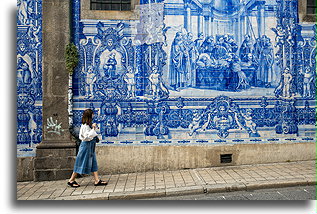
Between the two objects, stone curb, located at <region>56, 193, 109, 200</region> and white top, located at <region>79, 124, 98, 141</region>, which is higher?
white top, located at <region>79, 124, 98, 141</region>

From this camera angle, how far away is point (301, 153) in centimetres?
766

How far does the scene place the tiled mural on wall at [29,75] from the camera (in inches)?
281

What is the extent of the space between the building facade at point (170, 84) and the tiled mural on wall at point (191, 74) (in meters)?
0.03

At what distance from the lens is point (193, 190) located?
576cm

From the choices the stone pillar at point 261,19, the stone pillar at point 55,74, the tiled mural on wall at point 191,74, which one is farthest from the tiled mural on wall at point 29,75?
the stone pillar at point 261,19

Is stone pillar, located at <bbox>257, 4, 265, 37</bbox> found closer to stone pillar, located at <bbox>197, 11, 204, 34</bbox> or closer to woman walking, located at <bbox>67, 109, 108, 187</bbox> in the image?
stone pillar, located at <bbox>197, 11, 204, 34</bbox>

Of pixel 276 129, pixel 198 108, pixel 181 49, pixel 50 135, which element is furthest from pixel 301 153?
pixel 50 135

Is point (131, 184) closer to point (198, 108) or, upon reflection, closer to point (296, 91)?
point (198, 108)

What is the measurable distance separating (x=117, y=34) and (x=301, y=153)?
5.70 metres

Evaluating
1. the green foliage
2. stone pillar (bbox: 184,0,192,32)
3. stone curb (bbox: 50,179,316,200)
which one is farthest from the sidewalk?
stone pillar (bbox: 184,0,192,32)

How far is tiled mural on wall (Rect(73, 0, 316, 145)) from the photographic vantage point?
7293mm

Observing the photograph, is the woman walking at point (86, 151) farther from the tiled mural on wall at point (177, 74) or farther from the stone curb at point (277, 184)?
the stone curb at point (277, 184)

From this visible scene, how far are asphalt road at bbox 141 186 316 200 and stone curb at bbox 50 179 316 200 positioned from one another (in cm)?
10

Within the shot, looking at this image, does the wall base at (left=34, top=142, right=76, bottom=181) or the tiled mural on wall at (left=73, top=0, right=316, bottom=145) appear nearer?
the wall base at (left=34, top=142, right=76, bottom=181)
